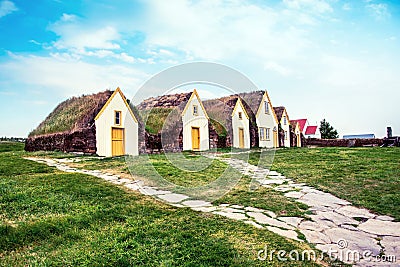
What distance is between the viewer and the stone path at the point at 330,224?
3.94m

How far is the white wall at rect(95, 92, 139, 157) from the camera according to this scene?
17781 millimetres

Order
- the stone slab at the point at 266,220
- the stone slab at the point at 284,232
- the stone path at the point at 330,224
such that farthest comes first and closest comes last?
the stone slab at the point at 266,220, the stone slab at the point at 284,232, the stone path at the point at 330,224

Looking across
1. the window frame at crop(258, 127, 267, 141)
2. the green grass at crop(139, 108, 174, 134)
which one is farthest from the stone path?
the window frame at crop(258, 127, 267, 141)

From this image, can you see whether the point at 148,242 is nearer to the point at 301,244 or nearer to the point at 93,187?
the point at 301,244

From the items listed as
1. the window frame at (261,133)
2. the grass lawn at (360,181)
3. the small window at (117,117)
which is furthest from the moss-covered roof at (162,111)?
the grass lawn at (360,181)

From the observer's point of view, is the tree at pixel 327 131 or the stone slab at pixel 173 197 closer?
the stone slab at pixel 173 197

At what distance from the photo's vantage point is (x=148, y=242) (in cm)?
403

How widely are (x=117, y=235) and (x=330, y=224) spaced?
3508 mm

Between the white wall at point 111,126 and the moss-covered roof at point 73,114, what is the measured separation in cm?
48

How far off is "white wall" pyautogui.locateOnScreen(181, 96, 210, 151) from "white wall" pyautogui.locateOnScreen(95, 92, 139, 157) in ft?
13.8

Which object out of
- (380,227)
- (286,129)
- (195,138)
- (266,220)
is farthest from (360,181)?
(286,129)

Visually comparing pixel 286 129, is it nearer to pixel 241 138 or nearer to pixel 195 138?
pixel 241 138

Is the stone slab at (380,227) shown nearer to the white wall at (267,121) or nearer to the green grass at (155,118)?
the green grass at (155,118)

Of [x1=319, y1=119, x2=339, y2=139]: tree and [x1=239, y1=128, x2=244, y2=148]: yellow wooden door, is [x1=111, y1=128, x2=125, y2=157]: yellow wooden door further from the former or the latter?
[x1=319, y1=119, x2=339, y2=139]: tree
